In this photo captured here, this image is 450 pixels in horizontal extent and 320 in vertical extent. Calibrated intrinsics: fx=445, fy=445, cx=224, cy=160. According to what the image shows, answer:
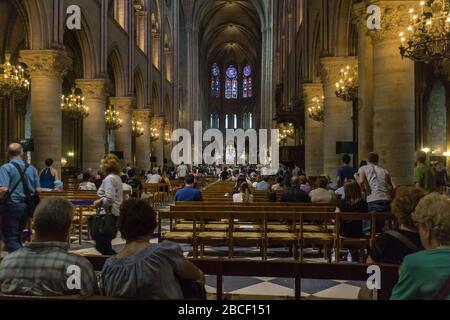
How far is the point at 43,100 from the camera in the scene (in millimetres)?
14516

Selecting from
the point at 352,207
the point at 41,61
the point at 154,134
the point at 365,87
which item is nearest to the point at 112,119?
the point at 41,61

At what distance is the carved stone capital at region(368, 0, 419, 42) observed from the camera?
829 cm

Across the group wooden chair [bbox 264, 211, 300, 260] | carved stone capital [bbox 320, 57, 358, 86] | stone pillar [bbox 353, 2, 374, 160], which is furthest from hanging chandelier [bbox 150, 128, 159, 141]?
wooden chair [bbox 264, 211, 300, 260]

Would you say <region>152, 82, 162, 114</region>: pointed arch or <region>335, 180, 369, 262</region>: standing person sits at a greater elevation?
Answer: <region>152, 82, 162, 114</region>: pointed arch

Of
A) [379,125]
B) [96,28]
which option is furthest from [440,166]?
[96,28]

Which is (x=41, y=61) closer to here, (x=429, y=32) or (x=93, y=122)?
(x=93, y=122)

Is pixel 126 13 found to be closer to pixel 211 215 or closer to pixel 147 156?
pixel 147 156

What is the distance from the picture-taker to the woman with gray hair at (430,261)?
210cm

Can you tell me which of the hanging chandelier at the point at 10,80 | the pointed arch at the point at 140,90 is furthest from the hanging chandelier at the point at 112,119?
the hanging chandelier at the point at 10,80

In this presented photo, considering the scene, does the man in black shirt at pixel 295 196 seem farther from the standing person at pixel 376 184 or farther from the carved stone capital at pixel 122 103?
the carved stone capital at pixel 122 103

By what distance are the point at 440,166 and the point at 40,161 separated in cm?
1210

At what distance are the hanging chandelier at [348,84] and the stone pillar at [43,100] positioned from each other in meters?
9.14

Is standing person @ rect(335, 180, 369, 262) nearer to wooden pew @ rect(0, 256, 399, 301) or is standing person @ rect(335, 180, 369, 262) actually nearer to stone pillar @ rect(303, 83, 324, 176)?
wooden pew @ rect(0, 256, 399, 301)

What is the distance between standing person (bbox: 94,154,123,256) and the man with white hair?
8.91ft
